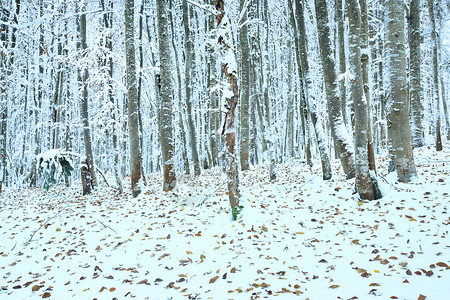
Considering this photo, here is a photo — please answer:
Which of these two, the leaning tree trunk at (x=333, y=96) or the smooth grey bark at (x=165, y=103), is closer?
→ the leaning tree trunk at (x=333, y=96)

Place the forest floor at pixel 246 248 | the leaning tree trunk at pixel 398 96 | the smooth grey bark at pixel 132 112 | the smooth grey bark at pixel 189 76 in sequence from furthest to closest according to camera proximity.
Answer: the smooth grey bark at pixel 189 76 < the smooth grey bark at pixel 132 112 < the leaning tree trunk at pixel 398 96 < the forest floor at pixel 246 248

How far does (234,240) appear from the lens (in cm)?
497

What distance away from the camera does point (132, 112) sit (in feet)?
28.0

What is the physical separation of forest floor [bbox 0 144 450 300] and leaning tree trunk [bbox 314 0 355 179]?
2.31 feet

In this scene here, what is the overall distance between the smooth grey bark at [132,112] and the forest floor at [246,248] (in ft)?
3.92

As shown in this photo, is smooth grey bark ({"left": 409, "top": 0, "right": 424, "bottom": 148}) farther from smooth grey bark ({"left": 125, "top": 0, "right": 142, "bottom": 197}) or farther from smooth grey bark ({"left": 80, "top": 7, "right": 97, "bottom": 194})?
smooth grey bark ({"left": 80, "top": 7, "right": 97, "bottom": 194})

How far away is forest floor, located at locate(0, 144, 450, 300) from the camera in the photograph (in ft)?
11.1

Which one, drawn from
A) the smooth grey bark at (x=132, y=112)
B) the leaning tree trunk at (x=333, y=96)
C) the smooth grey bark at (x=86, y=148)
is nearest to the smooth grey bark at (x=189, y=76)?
the smooth grey bark at (x=86, y=148)

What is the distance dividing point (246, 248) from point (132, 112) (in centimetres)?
594

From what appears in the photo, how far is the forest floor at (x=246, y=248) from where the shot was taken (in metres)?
3.38

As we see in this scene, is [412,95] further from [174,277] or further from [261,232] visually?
[174,277]

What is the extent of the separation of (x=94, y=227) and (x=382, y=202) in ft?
21.4

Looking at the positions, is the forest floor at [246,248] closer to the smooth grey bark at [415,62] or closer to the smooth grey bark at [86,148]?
the smooth grey bark at [86,148]

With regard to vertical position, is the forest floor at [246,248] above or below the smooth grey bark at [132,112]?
below
